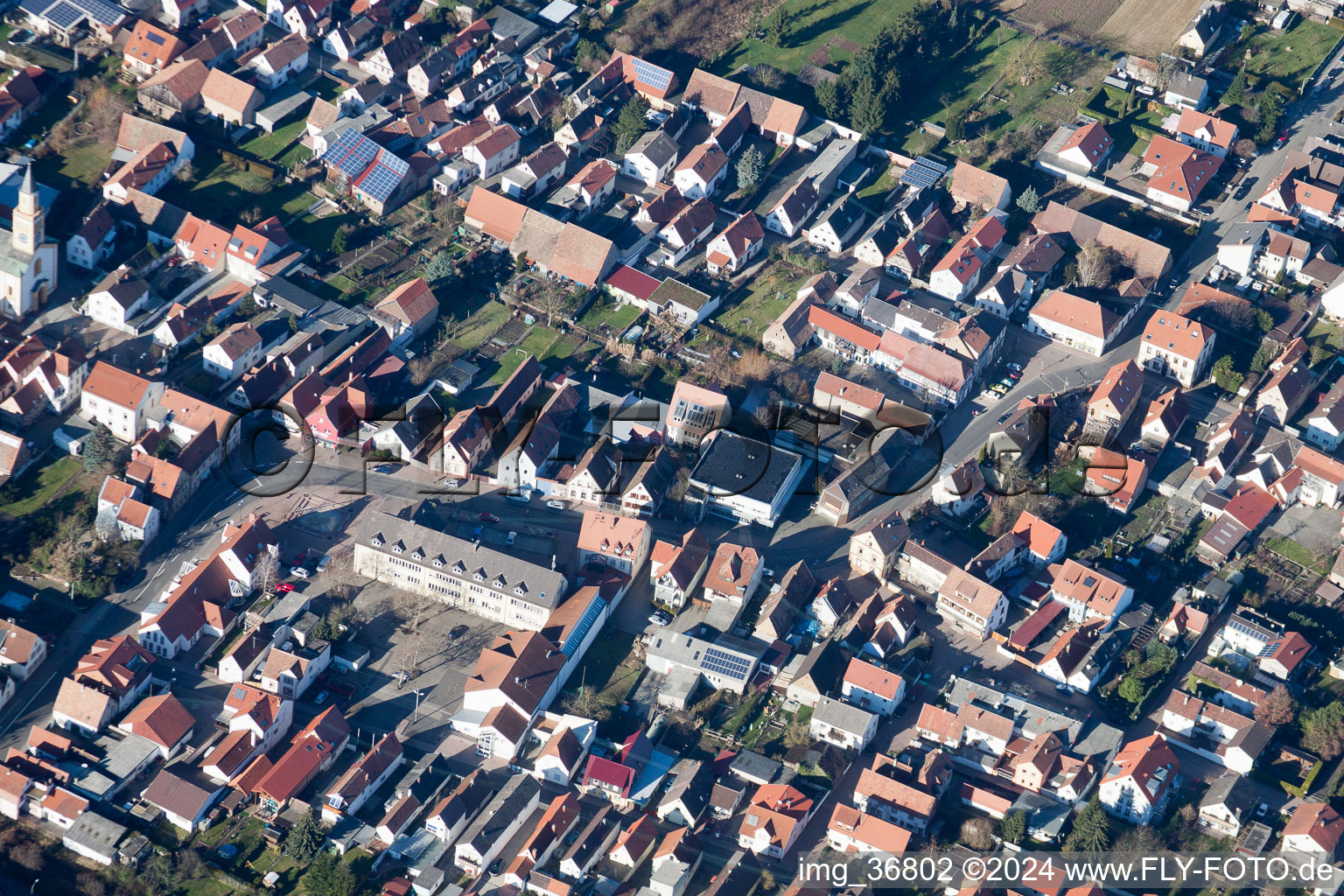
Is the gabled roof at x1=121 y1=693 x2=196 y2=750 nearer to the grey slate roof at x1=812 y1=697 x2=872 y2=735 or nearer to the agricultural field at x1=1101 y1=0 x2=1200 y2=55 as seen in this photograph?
the grey slate roof at x1=812 y1=697 x2=872 y2=735

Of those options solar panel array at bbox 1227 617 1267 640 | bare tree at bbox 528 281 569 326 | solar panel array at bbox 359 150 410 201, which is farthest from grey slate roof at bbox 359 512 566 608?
solar panel array at bbox 1227 617 1267 640

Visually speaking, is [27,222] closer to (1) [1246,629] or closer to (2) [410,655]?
(2) [410,655]

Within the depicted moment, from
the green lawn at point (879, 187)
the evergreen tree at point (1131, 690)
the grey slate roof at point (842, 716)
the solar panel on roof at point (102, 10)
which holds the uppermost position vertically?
the solar panel on roof at point (102, 10)

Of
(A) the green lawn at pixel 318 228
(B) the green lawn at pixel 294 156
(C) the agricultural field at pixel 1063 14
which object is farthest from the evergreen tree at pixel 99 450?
(C) the agricultural field at pixel 1063 14

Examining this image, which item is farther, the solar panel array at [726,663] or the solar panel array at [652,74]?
the solar panel array at [652,74]

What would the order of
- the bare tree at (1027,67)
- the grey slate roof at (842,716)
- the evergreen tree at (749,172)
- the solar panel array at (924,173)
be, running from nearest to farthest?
1. the grey slate roof at (842,716)
2. the evergreen tree at (749,172)
3. the solar panel array at (924,173)
4. the bare tree at (1027,67)

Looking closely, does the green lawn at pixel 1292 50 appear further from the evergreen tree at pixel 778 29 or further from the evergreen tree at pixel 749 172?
the evergreen tree at pixel 749 172

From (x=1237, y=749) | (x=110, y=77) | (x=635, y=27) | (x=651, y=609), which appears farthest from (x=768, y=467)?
(x=110, y=77)
